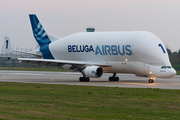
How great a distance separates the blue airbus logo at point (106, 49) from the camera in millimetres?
37562

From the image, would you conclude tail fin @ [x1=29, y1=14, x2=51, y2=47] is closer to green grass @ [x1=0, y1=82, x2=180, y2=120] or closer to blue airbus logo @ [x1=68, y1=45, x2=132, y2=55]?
blue airbus logo @ [x1=68, y1=45, x2=132, y2=55]

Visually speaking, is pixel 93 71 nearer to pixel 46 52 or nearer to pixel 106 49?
pixel 106 49

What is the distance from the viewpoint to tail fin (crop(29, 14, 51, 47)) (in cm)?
4712

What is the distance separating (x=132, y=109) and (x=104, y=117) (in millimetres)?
2666

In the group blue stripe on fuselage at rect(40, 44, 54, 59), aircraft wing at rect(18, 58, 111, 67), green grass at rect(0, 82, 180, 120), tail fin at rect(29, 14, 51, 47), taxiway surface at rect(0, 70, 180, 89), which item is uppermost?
tail fin at rect(29, 14, 51, 47)

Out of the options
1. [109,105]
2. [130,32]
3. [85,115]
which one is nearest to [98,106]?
[109,105]

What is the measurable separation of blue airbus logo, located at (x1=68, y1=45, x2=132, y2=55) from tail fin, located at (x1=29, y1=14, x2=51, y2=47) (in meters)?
5.44

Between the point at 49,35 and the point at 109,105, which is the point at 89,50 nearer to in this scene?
the point at 49,35

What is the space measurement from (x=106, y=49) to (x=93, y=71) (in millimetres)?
3666

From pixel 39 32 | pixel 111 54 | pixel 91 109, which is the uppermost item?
pixel 39 32

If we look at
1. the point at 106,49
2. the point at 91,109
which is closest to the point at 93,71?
the point at 106,49

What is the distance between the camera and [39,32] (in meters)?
47.8

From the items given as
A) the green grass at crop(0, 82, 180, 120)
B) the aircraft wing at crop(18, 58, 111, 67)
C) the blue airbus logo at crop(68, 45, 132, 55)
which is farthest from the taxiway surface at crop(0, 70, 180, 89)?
the green grass at crop(0, 82, 180, 120)

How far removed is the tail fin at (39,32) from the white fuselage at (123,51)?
4149mm
